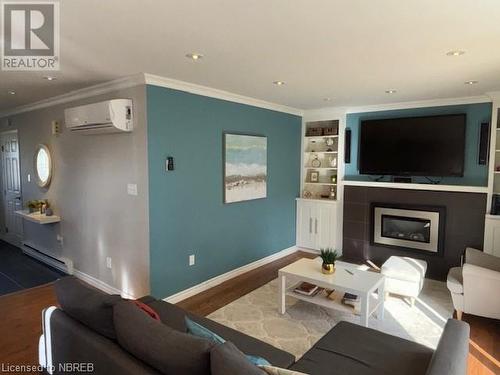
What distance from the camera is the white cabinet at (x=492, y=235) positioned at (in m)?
3.92

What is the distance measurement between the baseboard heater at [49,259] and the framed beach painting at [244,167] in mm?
2332

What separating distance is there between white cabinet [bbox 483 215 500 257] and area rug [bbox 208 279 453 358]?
86cm

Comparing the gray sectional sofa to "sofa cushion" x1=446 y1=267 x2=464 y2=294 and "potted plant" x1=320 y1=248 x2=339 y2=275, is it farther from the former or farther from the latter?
"sofa cushion" x1=446 y1=267 x2=464 y2=294

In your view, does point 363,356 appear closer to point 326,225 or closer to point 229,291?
point 229,291

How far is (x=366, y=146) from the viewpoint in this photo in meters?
4.91

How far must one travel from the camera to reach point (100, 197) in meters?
3.76

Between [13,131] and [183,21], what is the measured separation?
16.2 feet

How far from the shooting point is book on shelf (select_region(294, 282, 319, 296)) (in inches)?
127

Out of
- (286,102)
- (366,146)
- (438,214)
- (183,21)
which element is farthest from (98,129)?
(438,214)

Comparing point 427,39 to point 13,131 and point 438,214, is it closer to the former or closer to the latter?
point 438,214

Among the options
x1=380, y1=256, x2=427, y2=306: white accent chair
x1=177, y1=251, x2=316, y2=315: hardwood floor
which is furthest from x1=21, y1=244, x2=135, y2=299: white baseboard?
x1=380, y1=256, x2=427, y2=306: white accent chair

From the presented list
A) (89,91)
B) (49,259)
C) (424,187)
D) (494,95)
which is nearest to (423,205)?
(424,187)

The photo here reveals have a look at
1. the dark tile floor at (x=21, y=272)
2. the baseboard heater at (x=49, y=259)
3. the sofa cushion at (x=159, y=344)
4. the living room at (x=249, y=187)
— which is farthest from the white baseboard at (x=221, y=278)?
the sofa cushion at (x=159, y=344)

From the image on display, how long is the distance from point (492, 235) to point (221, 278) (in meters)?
3.40
